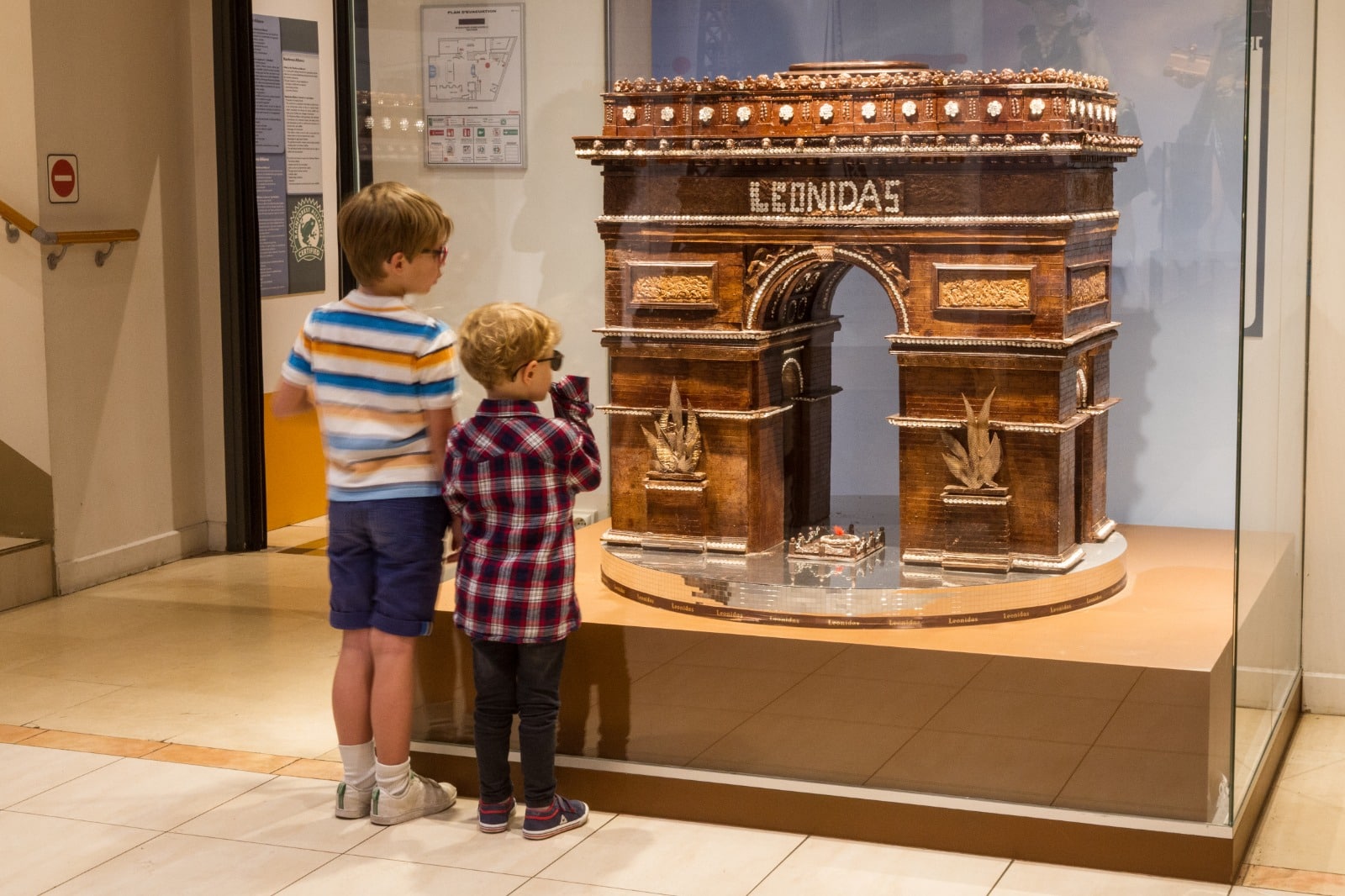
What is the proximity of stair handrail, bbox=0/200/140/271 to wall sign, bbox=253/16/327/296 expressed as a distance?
0.77 meters

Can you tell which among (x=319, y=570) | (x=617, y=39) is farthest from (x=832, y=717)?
(x=319, y=570)

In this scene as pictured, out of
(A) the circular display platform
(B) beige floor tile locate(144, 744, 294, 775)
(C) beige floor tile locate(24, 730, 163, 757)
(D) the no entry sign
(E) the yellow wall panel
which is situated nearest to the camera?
(A) the circular display platform

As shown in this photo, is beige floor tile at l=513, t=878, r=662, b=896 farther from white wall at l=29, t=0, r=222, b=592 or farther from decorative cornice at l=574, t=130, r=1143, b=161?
white wall at l=29, t=0, r=222, b=592

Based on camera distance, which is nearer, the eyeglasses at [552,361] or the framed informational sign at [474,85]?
the eyeglasses at [552,361]

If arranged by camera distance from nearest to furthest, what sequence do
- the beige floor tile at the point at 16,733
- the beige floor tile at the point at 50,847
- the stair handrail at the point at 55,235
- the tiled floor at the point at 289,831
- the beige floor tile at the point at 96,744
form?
the tiled floor at the point at 289,831 < the beige floor tile at the point at 50,847 < the beige floor tile at the point at 96,744 < the beige floor tile at the point at 16,733 < the stair handrail at the point at 55,235

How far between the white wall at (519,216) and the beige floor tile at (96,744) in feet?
4.80

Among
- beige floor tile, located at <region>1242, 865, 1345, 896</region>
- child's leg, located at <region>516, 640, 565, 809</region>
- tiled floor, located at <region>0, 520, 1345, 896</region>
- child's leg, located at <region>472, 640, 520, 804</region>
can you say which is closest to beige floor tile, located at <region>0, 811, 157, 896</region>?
tiled floor, located at <region>0, 520, 1345, 896</region>

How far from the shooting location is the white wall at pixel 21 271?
5.74 meters

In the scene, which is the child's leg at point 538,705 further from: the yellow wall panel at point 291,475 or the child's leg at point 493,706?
the yellow wall panel at point 291,475

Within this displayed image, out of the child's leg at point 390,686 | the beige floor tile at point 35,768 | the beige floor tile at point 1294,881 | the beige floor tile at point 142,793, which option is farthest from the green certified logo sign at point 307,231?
the beige floor tile at point 1294,881

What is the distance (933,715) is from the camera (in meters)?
3.36

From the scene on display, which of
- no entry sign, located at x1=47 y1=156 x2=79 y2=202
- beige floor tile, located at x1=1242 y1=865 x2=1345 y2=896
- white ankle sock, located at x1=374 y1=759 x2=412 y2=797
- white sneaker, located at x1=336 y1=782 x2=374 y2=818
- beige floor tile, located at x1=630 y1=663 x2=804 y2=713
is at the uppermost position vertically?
no entry sign, located at x1=47 y1=156 x2=79 y2=202

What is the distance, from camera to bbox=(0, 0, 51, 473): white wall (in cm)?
574

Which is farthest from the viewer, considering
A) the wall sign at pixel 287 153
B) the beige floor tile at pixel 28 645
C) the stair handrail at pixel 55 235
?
the wall sign at pixel 287 153
